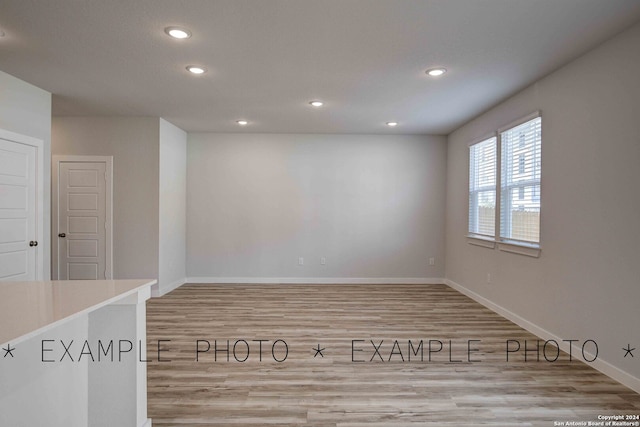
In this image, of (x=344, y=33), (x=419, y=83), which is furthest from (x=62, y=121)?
(x=419, y=83)

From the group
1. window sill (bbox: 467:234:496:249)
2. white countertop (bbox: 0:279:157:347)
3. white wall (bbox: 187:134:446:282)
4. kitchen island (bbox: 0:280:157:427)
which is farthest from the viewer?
white wall (bbox: 187:134:446:282)

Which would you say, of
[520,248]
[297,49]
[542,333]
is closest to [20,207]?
[297,49]

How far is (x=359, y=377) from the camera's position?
2746 mm

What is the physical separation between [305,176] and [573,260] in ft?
13.9

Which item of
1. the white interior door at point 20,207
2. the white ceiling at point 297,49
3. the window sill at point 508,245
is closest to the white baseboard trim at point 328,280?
the window sill at point 508,245

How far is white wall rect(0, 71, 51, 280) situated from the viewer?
3.53 metres

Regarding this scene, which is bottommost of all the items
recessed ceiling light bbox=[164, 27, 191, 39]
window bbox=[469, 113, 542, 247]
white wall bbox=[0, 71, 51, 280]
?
window bbox=[469, 113, 542, 247]

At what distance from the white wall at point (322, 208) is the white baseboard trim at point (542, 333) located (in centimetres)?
115

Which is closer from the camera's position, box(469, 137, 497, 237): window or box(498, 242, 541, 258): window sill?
box(498, 242, 541, 258): window sill

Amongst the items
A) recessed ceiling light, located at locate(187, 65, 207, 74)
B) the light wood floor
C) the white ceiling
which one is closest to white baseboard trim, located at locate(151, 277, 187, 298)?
the light wood floor

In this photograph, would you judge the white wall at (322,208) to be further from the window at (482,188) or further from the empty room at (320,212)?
the window at (482,188)

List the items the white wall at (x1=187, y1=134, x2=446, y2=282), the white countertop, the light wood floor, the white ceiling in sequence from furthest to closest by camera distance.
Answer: the white wall at (x1=187, y1=134, x2=446, y2=282) → the white ceiling → the light wood floor → the white countertop

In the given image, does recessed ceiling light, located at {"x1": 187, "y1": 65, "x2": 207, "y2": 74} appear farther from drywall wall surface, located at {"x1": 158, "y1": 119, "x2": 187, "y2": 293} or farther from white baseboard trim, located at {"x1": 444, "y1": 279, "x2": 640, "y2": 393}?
white baseboard trim, located at {"x1": 444, "y1": 279, "x2": 640, "y2": 393}

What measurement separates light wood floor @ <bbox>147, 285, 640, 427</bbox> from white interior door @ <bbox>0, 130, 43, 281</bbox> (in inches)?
55.1
